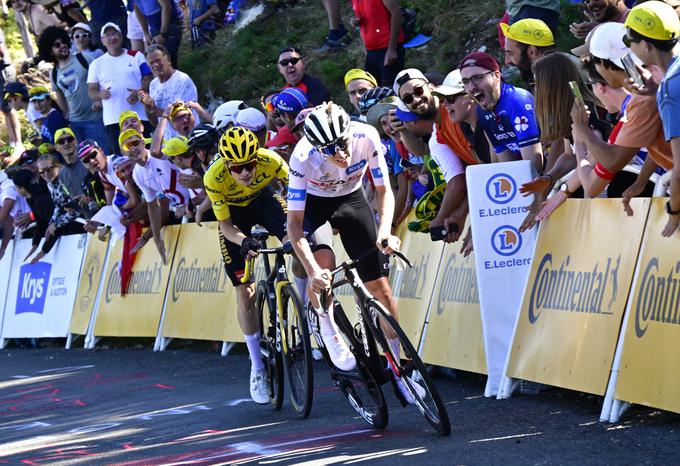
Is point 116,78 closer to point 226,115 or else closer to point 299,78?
point 299,78

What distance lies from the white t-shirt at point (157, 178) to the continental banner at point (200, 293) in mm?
472

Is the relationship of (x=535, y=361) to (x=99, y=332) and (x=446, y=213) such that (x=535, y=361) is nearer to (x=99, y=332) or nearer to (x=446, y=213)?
(x=446, y=213)

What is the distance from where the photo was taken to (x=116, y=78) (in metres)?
15.9

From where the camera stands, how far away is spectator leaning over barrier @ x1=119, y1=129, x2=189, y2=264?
1334cm

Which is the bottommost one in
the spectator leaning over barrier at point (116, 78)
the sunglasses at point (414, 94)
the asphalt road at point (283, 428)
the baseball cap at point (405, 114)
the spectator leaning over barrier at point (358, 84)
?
the asphalt road at point (283, 428)

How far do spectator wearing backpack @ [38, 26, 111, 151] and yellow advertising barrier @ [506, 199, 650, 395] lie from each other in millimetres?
10380

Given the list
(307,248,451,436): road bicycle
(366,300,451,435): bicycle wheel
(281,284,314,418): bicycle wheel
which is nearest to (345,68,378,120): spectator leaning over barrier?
(281,284,314,418): bicycle wheel

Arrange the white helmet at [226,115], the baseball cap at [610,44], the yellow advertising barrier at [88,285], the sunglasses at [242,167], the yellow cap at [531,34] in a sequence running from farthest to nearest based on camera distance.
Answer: the yellow advertising barrier at [88,285] → the white helmet at [226,115] → the yellow cap at [531,34] → the sunglasses at [242,167] → the baseball cap at [610,44]

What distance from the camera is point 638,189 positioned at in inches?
275

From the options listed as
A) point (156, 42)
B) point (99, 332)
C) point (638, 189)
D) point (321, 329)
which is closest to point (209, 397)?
point (321, 329)

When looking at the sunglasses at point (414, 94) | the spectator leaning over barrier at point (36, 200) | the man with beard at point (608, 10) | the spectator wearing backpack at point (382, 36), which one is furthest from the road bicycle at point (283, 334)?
the spectator leaning over barrier at point (36, 200)

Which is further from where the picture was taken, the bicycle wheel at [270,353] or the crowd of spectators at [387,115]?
the bicycle wheel at [270,353]

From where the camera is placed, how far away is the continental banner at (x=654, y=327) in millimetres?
6457

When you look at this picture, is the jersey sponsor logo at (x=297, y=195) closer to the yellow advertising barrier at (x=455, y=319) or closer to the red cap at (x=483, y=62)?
the red cap at (x=483, y=62)
